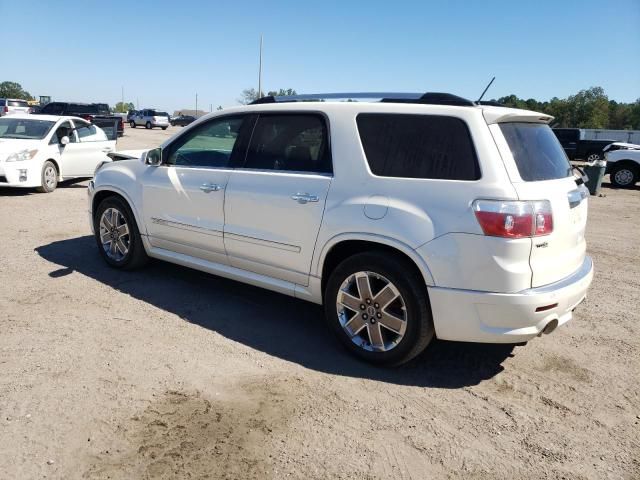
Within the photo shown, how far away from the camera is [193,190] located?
4.51m

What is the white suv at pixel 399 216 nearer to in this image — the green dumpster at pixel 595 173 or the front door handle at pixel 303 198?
the front door handle at pixel 303 198

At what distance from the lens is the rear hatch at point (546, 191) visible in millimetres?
3105

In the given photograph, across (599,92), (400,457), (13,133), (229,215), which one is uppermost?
(599,92)

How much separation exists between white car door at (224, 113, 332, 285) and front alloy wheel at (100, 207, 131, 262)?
156 cm

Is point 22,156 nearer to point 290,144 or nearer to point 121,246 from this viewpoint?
point 121,246

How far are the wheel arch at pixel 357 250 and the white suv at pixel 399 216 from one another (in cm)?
1

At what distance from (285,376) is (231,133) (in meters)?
2.21

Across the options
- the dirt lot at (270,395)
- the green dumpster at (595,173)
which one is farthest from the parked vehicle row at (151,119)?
the dirt lot at (270,395)

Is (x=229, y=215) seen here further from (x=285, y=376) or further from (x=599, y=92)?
(x=599, y=92)

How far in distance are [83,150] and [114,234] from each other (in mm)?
6766

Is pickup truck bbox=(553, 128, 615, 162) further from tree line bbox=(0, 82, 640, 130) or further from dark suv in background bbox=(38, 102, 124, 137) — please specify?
tree line bbox=(0, 82, 640, 130)

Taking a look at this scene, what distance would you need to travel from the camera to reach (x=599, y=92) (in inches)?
3450

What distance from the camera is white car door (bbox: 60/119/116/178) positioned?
423 inches

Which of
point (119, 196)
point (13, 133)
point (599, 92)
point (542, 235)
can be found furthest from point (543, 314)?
point (599, 92)
